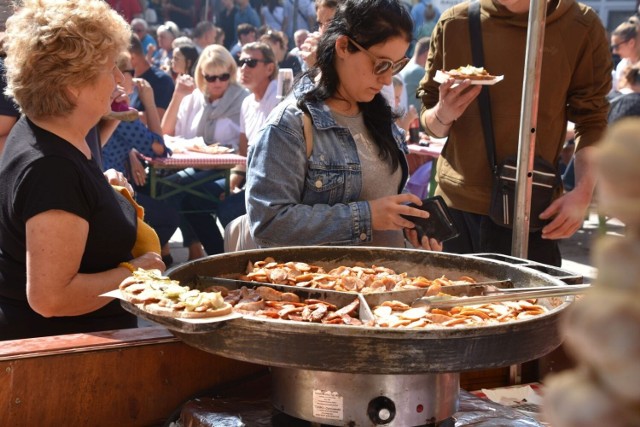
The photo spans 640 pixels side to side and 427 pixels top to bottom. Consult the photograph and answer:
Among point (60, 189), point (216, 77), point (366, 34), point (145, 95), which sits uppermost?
point (216, 77)

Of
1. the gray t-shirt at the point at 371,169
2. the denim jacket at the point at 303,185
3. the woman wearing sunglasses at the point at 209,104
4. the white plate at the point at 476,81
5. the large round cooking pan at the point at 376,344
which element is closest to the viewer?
the large round cooking pan at the point at 376,344

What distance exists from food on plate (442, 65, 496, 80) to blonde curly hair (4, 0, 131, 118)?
126cm

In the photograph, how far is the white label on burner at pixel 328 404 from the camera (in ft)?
5.16

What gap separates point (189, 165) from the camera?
658 cm

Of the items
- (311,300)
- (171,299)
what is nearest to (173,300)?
(171,299)

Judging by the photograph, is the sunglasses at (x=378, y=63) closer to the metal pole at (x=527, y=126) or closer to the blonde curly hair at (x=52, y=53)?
the metal pole at (x=527, y=126)

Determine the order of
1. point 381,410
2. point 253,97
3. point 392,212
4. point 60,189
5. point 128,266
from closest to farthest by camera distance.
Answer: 1. point 381,410
2. point 60,189
3. point 128,266
4. point 392,212
5. point 253,97

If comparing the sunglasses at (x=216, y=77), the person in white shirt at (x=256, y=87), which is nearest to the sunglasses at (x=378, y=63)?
the person in white shirt at (x=256, y=87)

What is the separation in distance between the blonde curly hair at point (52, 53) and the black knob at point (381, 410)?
1.15 metres

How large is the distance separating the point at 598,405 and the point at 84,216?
5.87 feet

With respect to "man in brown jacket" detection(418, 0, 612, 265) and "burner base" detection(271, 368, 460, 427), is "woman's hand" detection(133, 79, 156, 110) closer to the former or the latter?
"man in brown jacket" detection(418, 0, 612, 265)

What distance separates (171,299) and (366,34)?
118cm

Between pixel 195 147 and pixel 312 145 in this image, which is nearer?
pixel 312 145

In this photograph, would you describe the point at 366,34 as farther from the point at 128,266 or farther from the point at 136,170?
the point at 136,170
